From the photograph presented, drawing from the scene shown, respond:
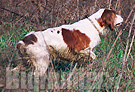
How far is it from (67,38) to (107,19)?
2.63 ft

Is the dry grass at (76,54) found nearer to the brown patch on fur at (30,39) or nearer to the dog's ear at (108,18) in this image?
the dog's ear at (108,18)

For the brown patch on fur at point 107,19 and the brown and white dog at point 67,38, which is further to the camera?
the brown patch on fur at point 107,19

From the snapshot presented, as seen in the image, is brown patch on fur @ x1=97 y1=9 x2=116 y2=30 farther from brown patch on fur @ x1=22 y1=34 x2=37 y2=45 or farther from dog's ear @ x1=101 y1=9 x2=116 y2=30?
brown patch on fur @ x1=22 y1=34 x2=37 y2=45

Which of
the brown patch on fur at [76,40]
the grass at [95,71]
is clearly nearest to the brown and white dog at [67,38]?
the brown patch on fur at [76,40]

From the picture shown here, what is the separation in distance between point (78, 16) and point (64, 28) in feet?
5.06

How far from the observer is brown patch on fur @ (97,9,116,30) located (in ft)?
10.9

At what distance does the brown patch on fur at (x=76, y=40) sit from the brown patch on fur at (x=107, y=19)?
1.38 feet

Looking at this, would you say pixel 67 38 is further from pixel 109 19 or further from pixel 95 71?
pixel 109 19

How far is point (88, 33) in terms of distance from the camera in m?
3.26

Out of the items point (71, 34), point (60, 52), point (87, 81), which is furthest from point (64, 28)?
point (87, 81)

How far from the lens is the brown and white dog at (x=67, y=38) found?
2855mm

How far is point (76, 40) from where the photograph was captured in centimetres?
321

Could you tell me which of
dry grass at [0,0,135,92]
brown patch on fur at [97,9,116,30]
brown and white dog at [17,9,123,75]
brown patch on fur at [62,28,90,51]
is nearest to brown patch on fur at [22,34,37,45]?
brown and white dog at [17,9,123,75]

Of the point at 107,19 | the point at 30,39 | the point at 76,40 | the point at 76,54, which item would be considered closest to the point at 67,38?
the point at 76,40
